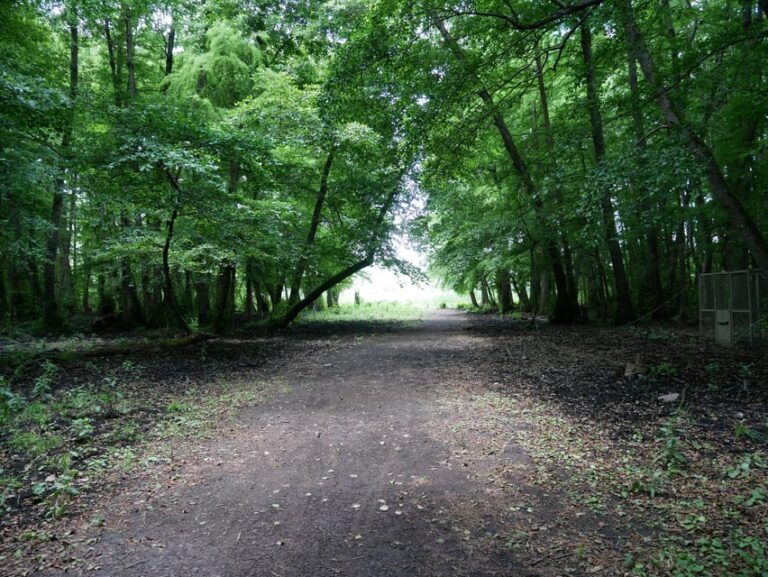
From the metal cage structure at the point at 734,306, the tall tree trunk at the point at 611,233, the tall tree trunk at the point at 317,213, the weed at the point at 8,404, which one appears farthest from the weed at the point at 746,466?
the tall tree trunk at the point at 317,213

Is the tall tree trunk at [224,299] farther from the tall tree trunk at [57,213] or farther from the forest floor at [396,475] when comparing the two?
the forest floor at [396,475]

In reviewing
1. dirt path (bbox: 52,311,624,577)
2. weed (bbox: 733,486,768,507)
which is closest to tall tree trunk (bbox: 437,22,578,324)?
dirt path (bbox: 52,311,624,577)

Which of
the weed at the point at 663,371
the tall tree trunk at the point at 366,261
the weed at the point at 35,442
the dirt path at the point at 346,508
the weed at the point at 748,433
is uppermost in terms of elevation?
the tall tree trunk at the point at 366,261

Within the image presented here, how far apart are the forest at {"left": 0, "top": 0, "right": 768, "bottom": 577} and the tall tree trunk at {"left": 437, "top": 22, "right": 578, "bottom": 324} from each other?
0.10 metres

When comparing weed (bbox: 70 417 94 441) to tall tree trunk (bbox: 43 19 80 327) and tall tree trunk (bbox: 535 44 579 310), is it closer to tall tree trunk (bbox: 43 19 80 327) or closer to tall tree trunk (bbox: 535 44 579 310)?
tall tree trunk (bbox: 43 19 80 327)

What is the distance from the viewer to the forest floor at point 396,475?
8.93 ft

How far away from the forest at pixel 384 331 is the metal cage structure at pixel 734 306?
0.07 m

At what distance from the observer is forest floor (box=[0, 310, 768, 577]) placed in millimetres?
2721

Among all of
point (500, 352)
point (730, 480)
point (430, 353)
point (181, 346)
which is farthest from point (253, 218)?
point (730, 480)

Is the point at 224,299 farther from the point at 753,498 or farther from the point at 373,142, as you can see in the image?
the point at 753,498

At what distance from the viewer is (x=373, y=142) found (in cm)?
1266

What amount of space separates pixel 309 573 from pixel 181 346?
9998 millimetres

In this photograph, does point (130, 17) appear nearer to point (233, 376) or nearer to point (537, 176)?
point (233, 376)

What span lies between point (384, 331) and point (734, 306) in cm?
1079
